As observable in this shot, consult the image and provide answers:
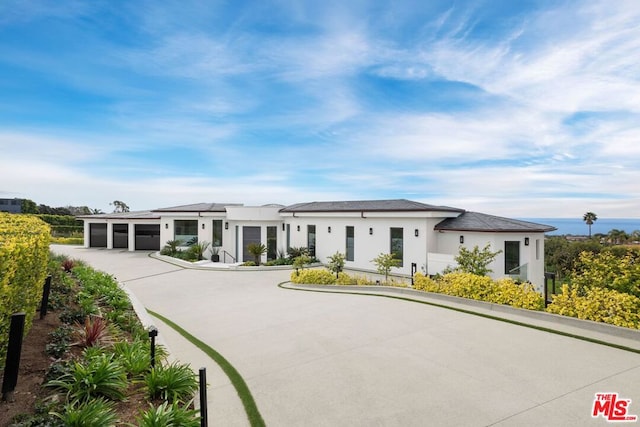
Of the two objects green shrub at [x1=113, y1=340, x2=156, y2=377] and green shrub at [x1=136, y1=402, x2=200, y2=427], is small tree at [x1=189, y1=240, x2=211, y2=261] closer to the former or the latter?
green shrub at [x1=113, y1=340, x2=156, y2=377]

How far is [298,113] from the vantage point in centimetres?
1889

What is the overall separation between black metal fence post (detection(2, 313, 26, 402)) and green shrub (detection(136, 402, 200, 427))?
4.38ft

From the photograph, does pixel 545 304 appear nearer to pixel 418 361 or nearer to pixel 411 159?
pixel 418 361

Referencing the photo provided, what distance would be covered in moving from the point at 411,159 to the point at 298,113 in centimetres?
679

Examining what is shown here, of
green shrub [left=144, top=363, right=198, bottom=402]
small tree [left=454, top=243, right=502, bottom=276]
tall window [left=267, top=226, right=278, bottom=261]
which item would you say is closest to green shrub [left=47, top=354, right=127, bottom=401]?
green shrub [left=144, top=363, right=198, bottom=402]

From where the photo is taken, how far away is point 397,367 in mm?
5598

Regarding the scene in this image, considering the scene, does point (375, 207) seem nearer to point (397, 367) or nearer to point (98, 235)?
point (397, 367)

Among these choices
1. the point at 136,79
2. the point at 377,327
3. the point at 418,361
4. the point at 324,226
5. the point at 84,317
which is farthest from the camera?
the point at 324,226

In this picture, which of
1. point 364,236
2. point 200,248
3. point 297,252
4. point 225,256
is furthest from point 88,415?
point 200,248

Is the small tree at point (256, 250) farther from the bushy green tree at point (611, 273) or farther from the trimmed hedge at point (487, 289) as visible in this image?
the bushy green tree at point (611, 273)

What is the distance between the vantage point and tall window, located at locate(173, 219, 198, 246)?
23781mm

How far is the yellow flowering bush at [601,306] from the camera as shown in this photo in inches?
281

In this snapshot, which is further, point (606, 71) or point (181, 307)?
point (181, 307)

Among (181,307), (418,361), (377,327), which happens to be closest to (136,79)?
(181,307)
